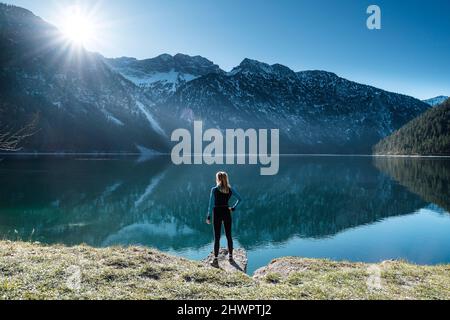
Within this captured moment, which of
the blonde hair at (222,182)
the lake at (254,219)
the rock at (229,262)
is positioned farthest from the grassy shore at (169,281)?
the lake at (254,219)

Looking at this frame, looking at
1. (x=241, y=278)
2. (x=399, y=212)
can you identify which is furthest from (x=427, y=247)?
(x=241, y=278)

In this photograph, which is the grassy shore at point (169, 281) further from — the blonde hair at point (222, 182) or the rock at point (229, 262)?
A: the blonde hair at point (222, 182)

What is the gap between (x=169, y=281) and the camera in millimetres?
11289

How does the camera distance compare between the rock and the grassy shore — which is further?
the rock

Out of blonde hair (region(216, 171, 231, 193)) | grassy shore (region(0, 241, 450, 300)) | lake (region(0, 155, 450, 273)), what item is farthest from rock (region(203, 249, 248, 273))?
lake (region(0, 155, 450, 273))

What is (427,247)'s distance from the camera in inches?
1258

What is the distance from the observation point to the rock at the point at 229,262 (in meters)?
15.6

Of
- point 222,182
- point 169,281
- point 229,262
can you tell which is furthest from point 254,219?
point 169,281

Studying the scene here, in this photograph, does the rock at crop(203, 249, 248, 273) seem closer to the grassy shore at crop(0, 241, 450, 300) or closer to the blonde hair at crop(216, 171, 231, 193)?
the grassy shore at crop(0, 241, 450, 300)

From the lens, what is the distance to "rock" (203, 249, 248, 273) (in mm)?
15644

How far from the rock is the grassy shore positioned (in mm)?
2668

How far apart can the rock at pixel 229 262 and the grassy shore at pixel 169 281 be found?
267cm

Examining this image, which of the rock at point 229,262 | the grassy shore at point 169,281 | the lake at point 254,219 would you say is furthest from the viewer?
the lake at point 254,219
